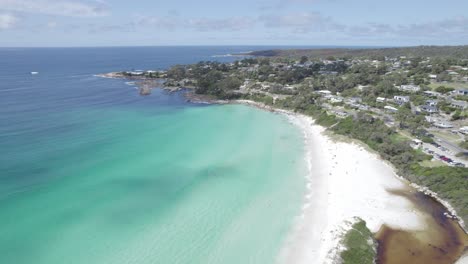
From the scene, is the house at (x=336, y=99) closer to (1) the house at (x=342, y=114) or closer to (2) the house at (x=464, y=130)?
(1) the house at (x=342, y=114)

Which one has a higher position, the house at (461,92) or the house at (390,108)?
the house at (461,92)

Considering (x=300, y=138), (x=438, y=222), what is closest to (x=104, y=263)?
(x=438, y=222)

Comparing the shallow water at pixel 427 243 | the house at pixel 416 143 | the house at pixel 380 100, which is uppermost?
the house at pixel 380 100

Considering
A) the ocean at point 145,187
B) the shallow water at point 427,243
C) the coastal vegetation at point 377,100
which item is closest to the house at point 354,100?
the coastal vegetation at point 377,100

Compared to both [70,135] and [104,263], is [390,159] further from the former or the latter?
[70,135]

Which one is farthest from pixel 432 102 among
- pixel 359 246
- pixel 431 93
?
pixel 359 246

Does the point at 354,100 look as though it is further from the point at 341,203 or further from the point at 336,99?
the point at 341,203
